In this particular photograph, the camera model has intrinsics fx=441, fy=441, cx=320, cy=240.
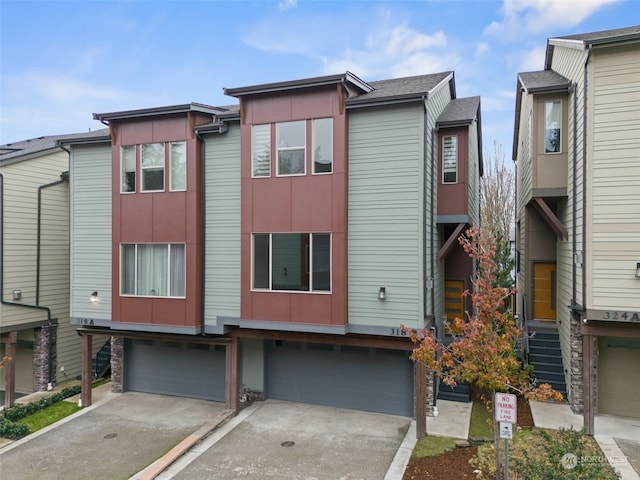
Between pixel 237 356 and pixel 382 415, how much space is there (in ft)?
14.0

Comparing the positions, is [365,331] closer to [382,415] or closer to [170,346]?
[382,415]

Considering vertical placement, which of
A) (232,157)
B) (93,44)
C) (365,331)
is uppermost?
(93,44)

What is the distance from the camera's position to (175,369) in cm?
1427

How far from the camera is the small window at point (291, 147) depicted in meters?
11.0

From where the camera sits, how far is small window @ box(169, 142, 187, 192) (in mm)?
12266

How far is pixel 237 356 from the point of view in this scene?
12281mm

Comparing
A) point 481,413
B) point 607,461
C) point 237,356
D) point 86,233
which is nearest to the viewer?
point 607,461

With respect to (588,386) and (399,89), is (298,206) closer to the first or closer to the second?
(399,89)

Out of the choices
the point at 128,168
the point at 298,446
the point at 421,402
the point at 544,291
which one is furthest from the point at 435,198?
the point at 128,168

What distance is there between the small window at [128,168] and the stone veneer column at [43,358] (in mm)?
7084

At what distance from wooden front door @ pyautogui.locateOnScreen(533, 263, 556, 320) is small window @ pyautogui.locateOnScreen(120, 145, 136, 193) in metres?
13.2

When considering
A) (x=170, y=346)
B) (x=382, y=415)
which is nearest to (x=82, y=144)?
(x=170, y=346)

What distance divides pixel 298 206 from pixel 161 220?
13.7 ft

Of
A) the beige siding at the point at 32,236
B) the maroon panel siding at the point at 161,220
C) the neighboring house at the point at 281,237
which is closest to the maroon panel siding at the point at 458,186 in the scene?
the neighboring house at the point at 281,237
